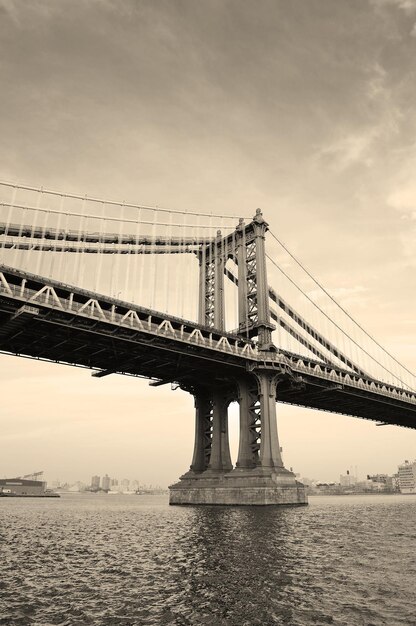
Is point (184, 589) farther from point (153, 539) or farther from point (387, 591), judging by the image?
point (153, 539)

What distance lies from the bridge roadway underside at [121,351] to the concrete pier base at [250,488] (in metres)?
12.3

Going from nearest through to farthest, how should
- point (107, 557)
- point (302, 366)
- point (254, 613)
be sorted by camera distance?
point (254, 613), point (107, 557), point (302, 366)

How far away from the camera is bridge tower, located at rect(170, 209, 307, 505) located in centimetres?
5416

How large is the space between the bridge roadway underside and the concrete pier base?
12346mm

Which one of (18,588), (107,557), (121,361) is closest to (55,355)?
(121,361)

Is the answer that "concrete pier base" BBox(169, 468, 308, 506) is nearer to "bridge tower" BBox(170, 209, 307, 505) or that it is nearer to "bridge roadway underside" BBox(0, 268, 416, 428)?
"bridge tower" BBox(170, 209, 307, 505)

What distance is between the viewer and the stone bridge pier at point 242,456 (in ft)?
174

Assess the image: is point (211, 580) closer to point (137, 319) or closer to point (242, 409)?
point (137, 319)

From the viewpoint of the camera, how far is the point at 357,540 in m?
26.8

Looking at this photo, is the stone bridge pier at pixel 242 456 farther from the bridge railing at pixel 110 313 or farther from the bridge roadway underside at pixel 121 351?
the bridge railing at pixel 110 313

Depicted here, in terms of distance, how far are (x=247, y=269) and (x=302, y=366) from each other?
1657cm

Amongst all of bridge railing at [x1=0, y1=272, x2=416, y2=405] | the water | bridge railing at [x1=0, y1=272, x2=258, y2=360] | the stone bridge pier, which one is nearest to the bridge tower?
the stone bridge pier

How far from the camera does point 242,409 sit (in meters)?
60.4

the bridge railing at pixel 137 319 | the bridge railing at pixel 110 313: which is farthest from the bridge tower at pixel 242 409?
the bridge railing at pixel 110 313
